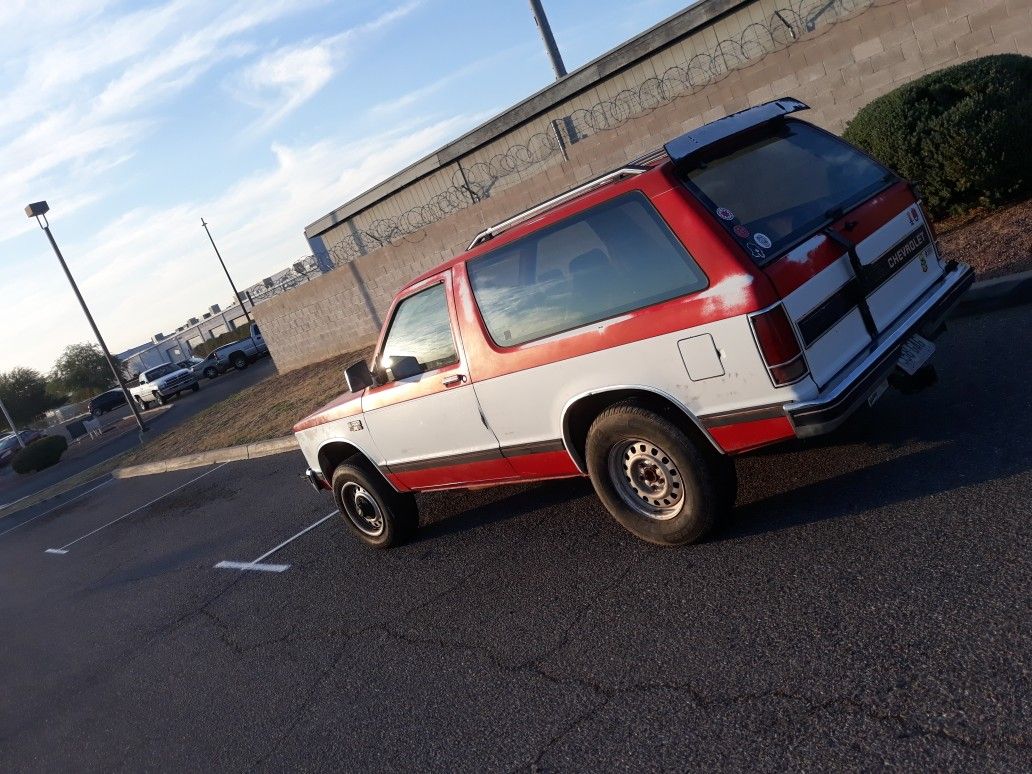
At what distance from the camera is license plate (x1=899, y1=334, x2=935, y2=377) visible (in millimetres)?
4594

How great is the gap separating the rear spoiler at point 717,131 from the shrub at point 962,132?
15.2ft

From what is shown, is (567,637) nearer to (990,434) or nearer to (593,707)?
(593,707)

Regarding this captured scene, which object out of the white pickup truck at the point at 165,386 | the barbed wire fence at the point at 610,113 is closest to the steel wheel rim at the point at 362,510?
the barbed wire fence at the point at 610,113

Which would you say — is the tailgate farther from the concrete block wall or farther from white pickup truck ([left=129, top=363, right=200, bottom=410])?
white pickup truck ([left=129, top=363, right=200, bottom=410])

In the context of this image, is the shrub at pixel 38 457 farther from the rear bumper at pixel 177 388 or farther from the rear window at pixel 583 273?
the rear window at pixel 583 273

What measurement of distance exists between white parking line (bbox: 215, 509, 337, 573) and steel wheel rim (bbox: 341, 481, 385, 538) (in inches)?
35.0

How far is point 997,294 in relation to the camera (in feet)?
23.0

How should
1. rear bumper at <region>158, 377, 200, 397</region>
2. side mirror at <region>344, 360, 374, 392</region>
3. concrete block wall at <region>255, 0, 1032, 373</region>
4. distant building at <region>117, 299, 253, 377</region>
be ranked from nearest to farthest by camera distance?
1. side mirror at <region>344, 360, 374, 392</region>
2. concrete block wall at <region>255, 0, 1032, 373</region>
3. rear bumper at <region>158, 377, 200, 397</region>
4. distant building at <region>117, 299, 253, 377</region>

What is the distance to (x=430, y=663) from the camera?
4.77 metres

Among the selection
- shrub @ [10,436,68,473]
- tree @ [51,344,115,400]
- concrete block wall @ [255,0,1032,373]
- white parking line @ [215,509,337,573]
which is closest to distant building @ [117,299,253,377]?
tree @ [51,344,115,400]

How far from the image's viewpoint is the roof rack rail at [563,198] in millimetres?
4688

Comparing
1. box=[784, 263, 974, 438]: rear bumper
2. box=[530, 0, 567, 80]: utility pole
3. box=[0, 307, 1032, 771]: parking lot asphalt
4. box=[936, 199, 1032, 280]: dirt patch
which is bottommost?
box=[0, 307, 1032, 771]: parking lot asphalt

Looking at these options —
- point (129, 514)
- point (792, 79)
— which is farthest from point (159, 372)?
point (792, 79)

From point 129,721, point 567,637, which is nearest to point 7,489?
point 129,721
